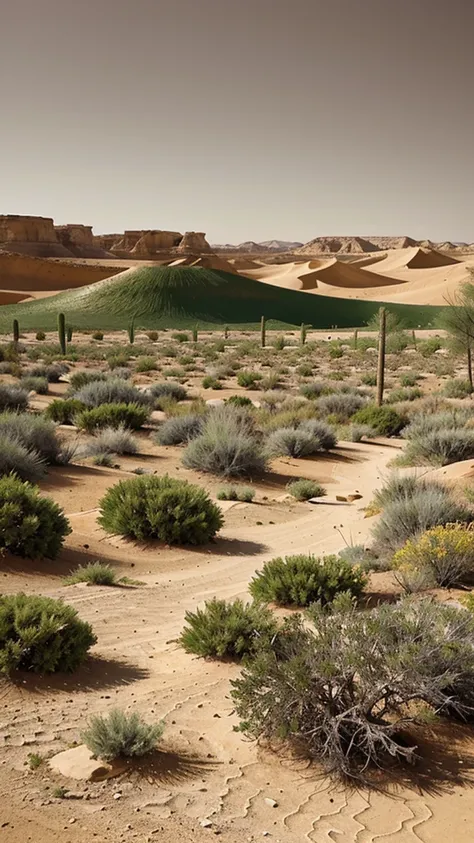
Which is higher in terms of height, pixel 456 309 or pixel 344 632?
pixel 456 309

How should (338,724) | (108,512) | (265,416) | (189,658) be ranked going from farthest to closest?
(265,416), (108,512), (189,658), (338,724)

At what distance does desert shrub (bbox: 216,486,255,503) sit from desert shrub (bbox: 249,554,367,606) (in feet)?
17.8

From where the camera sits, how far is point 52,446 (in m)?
15.8

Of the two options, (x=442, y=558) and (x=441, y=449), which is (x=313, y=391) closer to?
(x=441, y=449)

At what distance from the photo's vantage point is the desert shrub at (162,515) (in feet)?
36.6

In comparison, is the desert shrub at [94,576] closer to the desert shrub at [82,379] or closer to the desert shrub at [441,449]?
the desert shrub at [441,449]

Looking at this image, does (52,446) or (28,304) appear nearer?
(52,446)

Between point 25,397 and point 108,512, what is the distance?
11851 mm

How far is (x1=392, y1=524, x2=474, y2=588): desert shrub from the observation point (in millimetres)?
8477

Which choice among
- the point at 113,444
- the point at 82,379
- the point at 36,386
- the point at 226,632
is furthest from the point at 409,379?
the point at 226,632

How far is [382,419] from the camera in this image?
21.2 m

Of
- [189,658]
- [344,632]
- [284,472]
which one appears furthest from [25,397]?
[344,632]

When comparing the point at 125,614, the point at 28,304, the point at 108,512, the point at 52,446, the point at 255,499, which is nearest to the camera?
the point at 125,614

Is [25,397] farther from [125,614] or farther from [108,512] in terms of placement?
[125,614]
